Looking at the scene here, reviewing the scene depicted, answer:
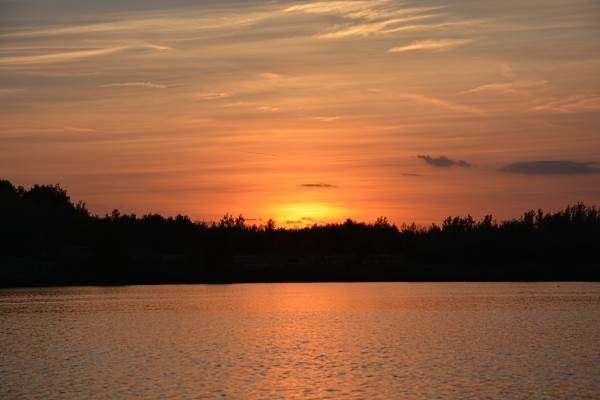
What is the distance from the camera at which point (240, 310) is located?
8638 centimetres

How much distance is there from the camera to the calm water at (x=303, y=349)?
126 feet

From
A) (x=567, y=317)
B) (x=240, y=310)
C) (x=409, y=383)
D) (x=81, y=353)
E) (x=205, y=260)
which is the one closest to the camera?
(x=409, y=383)

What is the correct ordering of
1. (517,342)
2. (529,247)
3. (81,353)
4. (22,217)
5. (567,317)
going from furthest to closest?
(529,247) → (22,217) → (567,317) → (517,342) → (81,353)

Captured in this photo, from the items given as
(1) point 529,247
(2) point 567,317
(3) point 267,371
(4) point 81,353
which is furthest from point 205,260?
(3) point 267,371

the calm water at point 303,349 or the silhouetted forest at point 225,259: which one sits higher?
the silhouetted forest at point 225,259

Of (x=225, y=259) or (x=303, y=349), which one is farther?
(x=225, y=259)

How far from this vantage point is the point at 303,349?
52812 millimetres

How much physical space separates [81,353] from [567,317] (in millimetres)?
42915

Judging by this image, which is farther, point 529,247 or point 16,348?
point 529,247

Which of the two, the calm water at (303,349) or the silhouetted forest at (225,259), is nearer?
the calm water at (303,349)

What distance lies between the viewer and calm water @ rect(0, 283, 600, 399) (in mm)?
38281

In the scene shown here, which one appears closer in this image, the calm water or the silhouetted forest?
the calm water

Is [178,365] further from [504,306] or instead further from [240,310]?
[504,306]

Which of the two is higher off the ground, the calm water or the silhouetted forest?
the silhouetted forest
